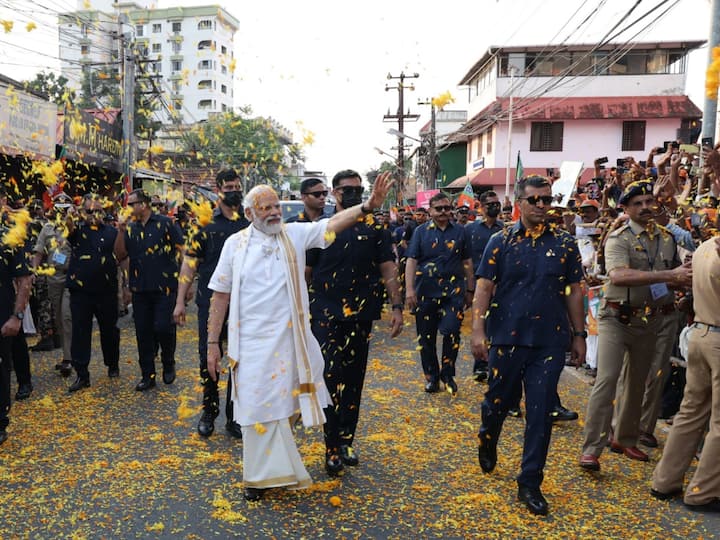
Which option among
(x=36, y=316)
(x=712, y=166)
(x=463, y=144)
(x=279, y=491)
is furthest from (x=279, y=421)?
(x=463, y=144)

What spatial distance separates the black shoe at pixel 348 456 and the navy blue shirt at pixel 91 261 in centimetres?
399

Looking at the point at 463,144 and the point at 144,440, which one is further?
the point at 463,144

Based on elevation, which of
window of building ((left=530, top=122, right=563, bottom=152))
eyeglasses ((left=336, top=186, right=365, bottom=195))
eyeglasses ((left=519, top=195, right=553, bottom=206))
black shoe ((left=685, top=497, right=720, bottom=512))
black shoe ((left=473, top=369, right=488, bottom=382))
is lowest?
black shoe ((left=685, top=497, right=720, bottom=512))

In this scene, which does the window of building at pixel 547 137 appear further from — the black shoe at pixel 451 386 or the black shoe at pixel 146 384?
the black shoe at pixel 146 384

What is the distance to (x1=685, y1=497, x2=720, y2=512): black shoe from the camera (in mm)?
4413

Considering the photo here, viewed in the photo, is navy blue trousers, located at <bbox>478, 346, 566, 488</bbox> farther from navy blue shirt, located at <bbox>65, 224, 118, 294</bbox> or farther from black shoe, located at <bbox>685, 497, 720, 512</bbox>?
navy blue shirt, located at <bbox>65, 224, 118, 294</bbox>

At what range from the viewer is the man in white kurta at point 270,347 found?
4.48 metres

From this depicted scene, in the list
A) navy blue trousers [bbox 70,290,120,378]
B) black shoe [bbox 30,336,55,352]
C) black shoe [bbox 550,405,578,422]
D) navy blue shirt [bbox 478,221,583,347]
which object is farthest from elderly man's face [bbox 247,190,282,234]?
black shoe [bbox 30,336,55,352]

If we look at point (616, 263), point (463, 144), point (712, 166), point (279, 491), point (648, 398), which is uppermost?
point (463, 144)

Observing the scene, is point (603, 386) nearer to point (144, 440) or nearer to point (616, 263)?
point (616, 263)

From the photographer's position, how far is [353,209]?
4.55 meters

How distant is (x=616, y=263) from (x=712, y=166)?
1.18 m

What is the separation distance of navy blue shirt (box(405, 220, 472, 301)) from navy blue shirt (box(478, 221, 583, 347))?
2.96m

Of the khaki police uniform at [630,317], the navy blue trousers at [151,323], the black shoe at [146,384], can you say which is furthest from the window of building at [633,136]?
the black shoe at [146,384]
